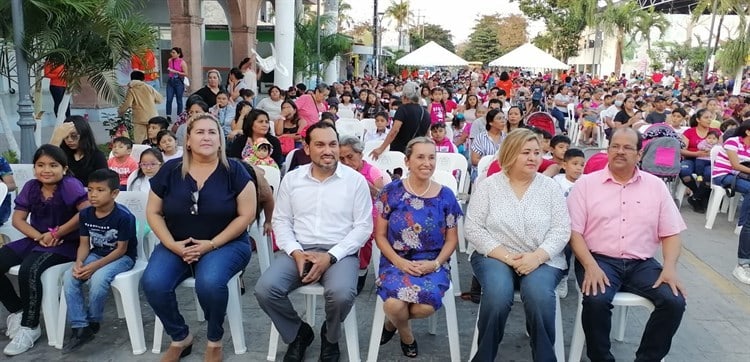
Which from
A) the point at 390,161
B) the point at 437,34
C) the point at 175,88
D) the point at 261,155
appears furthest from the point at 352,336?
the point at 437,34

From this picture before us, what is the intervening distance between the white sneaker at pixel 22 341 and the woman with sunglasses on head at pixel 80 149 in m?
1.30

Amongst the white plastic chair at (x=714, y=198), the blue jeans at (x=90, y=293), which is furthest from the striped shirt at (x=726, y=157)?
the blue jeans at (x=90, y=293)

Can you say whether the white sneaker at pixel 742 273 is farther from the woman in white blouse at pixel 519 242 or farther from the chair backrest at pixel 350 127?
the chair backrest at pixel 350 127

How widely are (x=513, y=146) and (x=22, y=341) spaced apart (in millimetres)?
3137

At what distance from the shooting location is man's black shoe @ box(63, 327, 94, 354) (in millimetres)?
→ 3612

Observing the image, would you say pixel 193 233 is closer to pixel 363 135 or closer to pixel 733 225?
pixel 363 135

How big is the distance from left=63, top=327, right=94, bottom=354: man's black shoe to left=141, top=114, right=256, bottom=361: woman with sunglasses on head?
1.92ft

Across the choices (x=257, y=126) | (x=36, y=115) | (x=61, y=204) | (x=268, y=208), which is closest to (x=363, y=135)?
(x=257, y=126)

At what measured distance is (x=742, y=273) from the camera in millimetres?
4945

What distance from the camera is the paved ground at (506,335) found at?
11.8 ft

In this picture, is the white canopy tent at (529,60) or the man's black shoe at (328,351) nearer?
the man's black shoe at (328,351)

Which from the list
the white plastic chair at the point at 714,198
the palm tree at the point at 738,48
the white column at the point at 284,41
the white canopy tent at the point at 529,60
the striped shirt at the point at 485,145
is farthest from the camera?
the white canopy tent at the point at 529,60

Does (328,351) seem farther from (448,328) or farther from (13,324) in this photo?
(13,324)

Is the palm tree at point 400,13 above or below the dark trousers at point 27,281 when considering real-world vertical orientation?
above
